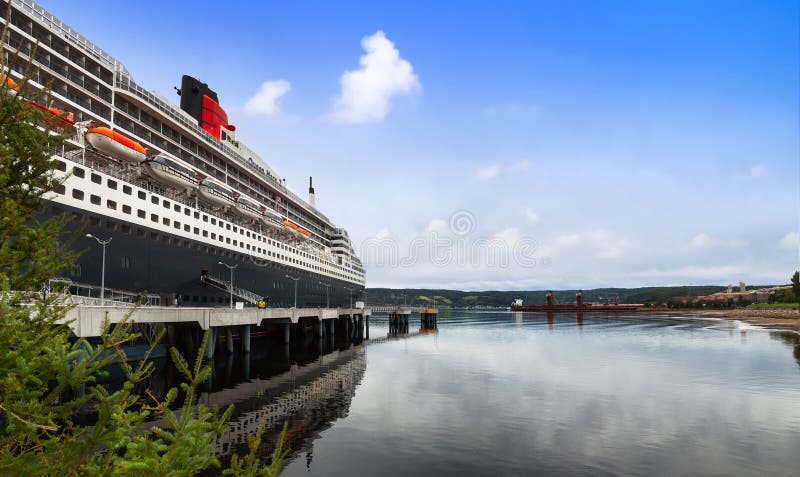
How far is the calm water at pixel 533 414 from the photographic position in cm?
1834

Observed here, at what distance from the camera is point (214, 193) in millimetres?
48469

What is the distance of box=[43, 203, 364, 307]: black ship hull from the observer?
3309cm

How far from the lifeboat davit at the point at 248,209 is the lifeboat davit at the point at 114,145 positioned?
49.5 feet

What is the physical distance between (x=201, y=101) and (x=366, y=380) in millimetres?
Answer: 44714

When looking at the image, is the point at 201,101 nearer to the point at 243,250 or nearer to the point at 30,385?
the point at 243,250

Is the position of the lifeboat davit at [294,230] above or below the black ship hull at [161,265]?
above

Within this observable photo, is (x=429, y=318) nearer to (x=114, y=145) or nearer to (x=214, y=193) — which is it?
(x=214, y=193)

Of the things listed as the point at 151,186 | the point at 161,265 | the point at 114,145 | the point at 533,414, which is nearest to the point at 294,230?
the point at 151,186

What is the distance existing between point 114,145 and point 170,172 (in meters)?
5.89

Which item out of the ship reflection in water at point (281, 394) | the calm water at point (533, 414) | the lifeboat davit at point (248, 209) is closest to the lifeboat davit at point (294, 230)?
the lifeboat davit at point (248, 209)

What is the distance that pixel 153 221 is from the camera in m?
39.1

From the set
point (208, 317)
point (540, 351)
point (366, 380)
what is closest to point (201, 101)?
point (208, 317)

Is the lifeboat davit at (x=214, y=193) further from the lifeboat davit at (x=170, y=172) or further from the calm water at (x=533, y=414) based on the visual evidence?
the calm water at (x=533, y=414)

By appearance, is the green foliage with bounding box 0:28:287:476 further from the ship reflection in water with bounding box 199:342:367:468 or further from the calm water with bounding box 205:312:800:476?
the calm water with bounding box 205:312:800:476
